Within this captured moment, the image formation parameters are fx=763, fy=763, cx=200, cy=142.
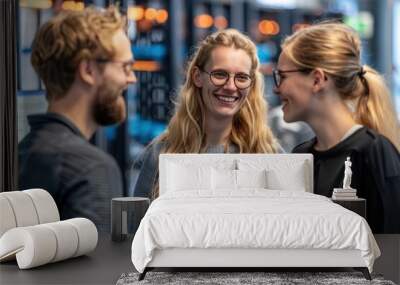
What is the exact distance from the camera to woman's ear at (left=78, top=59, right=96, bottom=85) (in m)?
7.36

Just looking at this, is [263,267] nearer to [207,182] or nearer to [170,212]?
[170,212]

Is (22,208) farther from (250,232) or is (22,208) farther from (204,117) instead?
(204,117)

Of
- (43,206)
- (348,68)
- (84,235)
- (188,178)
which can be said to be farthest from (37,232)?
(348,68)

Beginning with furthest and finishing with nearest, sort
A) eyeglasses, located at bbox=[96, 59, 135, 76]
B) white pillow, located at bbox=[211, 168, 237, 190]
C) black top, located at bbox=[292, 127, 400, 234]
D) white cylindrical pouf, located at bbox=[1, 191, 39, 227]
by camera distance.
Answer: eyeglasses, located at bbox=[96, 59, 135, 76] → black top, located at bbox=[292, 127, 400, 234] → white pillow, located at bbox=[211, 168, 237, 190] → white cylindrical pouf, located at bbox=[1, 191, 39, 227]

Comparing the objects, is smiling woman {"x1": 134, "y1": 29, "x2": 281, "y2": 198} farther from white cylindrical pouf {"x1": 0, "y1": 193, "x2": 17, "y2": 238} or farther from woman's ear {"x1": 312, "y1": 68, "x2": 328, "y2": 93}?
white cylindrical pouf {"x1": 0, "y1": 193, "x2": 17, "y2": 238}

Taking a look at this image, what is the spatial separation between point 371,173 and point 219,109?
1.57 m

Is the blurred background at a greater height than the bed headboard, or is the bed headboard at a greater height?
the blurred background

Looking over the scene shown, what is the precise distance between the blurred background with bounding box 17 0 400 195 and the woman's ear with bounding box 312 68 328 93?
40cm

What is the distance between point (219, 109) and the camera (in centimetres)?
736

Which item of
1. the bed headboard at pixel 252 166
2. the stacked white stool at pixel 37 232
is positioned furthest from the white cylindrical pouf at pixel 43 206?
the bed headboard at pixel 252 166

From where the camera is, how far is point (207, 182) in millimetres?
6777

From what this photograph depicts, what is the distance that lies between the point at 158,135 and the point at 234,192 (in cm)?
153

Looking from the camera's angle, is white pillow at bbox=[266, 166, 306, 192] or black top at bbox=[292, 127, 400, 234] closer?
white pillow at bbox=[266, 166, 306, 192]

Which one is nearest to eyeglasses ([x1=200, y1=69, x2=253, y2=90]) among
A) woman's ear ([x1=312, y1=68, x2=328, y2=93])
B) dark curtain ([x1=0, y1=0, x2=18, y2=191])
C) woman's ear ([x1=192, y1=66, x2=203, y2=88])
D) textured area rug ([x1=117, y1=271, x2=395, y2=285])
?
woman's ear ([x1=192, y1=66, x2=203, y2=88])
